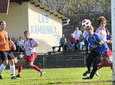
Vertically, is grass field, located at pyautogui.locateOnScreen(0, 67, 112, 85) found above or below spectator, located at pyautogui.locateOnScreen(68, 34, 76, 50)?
below

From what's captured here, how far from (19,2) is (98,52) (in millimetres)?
18817

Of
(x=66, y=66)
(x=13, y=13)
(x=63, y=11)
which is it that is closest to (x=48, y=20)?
(x=13, y=13)

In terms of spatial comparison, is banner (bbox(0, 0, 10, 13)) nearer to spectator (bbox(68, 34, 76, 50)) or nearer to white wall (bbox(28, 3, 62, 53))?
white wall (bbox(28, 3, 62, 53))

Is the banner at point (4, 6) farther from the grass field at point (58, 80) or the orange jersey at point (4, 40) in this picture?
the orange jersey at point (4, 40)

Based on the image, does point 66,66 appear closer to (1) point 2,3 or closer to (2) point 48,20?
(1) point 2,3

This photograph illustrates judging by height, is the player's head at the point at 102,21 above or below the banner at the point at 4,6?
below

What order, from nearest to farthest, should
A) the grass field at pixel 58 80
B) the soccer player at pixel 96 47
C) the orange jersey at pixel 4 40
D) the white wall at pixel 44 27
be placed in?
the grass field at pixel 58 80, the soccer player at pixel 96 47, the orange jersey at pixel 4 40, the white wall at pixel 44 27

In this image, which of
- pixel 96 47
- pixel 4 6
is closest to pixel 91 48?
pixel 96 47

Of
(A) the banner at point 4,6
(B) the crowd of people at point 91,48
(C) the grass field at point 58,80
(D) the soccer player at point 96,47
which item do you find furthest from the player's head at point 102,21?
(A) the banner at point 4,6

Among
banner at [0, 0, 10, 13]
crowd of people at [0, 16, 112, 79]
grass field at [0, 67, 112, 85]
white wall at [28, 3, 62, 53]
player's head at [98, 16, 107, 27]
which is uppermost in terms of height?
banner at [0, 0, 10, 13]

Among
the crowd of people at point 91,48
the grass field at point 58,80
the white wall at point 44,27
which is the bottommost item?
the grass field at point 58,80

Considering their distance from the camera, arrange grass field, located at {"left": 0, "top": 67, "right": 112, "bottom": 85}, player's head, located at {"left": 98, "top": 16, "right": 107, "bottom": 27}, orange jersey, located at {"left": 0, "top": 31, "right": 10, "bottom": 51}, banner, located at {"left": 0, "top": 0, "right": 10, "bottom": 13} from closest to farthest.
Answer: grass field, located at {"left": 0, "top": 67, "right": 112, "bottom": 85} → player's head, located at {"left": 98, "top": 16, "right": 107, "bottom": 27} → orange jersey, located at {"left": 0, "top": 31, "right": 10, "bottom": 51} → banner, located at {"left": 0, "top": 0, "right": 10, "bottom": 13}

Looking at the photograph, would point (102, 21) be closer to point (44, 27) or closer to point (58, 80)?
point (58, 80)

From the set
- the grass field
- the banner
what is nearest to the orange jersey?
the grass field
